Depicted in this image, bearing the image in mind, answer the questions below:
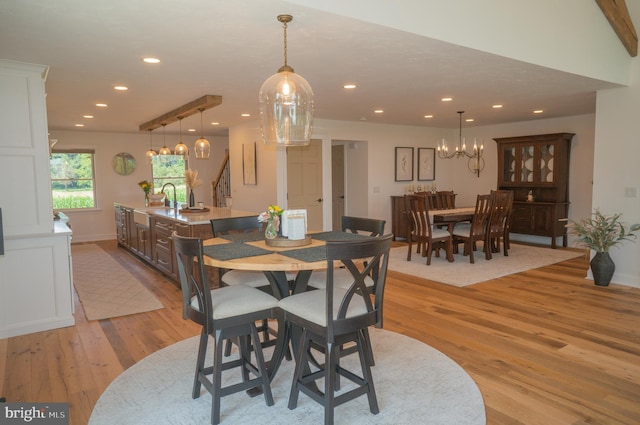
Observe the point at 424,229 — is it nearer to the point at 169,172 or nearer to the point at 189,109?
the point at 189,109

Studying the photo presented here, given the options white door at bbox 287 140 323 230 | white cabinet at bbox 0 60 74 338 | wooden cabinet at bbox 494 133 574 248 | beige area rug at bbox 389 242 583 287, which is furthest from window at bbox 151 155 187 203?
wooden cabinet at bbox 494 133 574 248

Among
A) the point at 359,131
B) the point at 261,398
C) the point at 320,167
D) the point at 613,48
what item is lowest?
the point at 261,398

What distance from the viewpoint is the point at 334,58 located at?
353cm

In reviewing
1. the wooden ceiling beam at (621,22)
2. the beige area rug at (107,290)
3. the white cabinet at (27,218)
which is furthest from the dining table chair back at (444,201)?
the white cabinet at (27,218)

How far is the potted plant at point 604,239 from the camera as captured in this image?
496 cm

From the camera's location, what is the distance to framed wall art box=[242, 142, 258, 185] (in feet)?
25.0

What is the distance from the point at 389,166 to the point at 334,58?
5142mm

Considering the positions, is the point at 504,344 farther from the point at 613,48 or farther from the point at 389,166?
the point at 389,166

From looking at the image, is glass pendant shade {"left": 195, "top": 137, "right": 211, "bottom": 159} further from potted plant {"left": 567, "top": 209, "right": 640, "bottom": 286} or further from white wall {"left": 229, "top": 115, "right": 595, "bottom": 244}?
potted plant {"left": 567, "top": 209, "right": 640, "bottom": 286}

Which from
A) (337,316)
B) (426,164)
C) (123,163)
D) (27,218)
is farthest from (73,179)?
(337,316)

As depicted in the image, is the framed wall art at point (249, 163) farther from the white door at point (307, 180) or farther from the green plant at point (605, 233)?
the green plant at point (605, 233)

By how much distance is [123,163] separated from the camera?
30.8 ft

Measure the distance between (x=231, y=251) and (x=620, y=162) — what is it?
4788mm

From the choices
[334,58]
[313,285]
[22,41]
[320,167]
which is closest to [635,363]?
[313,285]
